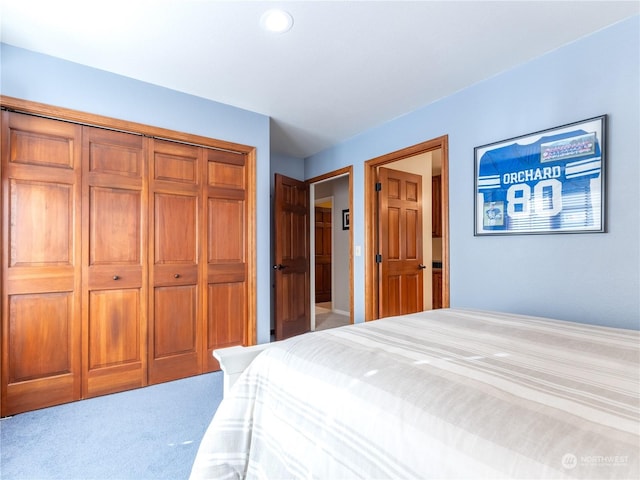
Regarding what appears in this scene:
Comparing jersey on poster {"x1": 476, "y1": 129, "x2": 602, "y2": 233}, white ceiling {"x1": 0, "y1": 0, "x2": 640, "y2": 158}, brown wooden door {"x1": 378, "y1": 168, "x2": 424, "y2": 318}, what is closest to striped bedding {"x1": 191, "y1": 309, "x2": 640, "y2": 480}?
jersey on poster {"x1": 476, "y1": 129, "x2": 602, "y2": 233}

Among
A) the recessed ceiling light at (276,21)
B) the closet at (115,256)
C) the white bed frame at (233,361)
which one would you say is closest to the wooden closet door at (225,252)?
the closet at (115,256)

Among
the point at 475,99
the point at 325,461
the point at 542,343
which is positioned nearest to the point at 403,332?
the point at 542,343

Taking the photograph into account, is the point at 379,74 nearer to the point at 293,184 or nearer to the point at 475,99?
the point at 475,99

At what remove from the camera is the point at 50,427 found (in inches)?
77.6

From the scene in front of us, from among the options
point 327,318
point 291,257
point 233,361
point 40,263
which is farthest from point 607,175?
point 327,318

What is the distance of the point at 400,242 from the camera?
373cm

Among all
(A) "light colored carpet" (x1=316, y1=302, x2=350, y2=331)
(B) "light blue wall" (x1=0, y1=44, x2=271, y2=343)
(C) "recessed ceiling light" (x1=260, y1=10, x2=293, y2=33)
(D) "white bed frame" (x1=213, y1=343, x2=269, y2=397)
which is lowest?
(A) "light colored carpet" (x1=316, y1=302, x2=350, y2=331)

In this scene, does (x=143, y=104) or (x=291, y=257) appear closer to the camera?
(x=143, y=104)

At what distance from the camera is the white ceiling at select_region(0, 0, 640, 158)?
1.76 meters

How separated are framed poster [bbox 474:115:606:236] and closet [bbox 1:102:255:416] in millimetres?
2097

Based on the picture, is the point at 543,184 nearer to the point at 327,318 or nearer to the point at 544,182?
the point at 544,182

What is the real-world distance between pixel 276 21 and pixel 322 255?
205 inches

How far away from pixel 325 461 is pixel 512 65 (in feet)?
8.94

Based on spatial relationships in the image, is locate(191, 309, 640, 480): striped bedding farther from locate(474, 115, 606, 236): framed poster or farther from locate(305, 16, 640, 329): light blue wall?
locate(474, 115, 606, 236): framed poster
